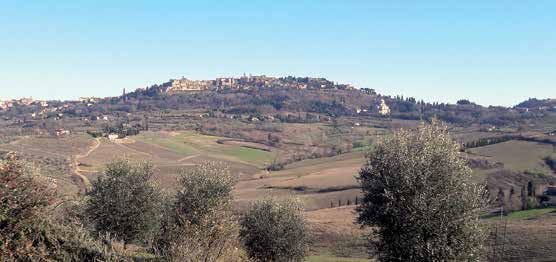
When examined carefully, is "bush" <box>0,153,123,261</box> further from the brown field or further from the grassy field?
the grassy field

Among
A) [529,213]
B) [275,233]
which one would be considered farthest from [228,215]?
[529,213]

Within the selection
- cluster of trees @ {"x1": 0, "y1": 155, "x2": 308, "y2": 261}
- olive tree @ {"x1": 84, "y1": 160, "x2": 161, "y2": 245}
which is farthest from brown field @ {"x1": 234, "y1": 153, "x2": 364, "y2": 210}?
olive tree @ {"x1": 84, "y1": 160, "x2": 161, "y2": 245}

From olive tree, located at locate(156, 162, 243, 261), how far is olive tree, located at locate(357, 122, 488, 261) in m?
9.44

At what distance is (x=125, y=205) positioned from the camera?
38.7 m

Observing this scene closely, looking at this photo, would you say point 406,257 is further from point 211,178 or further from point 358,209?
point 211,178

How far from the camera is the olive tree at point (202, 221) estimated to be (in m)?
22.4

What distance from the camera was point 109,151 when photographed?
168m

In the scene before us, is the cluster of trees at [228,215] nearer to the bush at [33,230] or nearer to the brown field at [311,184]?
the bush at [33,230]

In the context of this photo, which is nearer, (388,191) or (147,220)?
(388,191)

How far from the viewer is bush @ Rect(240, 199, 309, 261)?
132 ft

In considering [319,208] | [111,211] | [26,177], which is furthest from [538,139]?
[26,177]

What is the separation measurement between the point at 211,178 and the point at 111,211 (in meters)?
8.89

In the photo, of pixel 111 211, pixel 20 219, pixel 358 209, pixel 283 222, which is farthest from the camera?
pixel 283 222

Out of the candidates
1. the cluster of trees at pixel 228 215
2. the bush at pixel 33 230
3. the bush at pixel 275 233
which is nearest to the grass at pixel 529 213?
the bush at pixel 275 233
